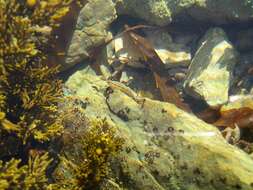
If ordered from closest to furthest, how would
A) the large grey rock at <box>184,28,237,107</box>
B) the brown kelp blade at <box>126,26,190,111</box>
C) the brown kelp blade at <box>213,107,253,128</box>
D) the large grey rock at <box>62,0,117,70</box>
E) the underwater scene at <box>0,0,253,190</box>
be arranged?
the underwater scene at <box>0,0,253,190</box> → the brown kelp blade at <box>213,107,253,128</box> → the large grey rock at <box>62,0,117,70</box> → the large grey rock at <box>184,28,237,107</box> → the brown kelp blade at <box>126,26,190,111</box>

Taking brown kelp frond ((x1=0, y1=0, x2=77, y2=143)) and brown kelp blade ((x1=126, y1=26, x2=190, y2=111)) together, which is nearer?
brown kelp frond ((x1=0, y1=0, x2=77, y2=143))

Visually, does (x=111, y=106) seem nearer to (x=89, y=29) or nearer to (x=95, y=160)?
(x=95, y=160)

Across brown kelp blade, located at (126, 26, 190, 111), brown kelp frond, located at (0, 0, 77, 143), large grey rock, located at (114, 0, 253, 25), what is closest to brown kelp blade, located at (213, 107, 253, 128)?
brown kelp blade, located at (126, 26, 190, 111)

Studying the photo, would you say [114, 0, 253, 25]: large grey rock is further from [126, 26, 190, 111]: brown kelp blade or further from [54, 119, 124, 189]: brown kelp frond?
[54, 119, 124, 189]: brown kelp frond

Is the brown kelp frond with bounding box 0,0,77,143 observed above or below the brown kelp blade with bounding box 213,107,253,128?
above

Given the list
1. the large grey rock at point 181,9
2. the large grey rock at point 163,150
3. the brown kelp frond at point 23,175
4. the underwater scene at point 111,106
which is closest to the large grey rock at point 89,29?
the underwater scene at point 111,106

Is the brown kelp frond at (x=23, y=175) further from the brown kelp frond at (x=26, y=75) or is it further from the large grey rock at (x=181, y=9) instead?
the large grey rock at (x=181, y=9)

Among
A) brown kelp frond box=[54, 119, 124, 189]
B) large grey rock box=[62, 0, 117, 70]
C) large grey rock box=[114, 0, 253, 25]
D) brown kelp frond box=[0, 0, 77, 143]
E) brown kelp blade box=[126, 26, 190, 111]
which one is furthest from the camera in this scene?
large grey rock box=[114, 0, 253, 25]

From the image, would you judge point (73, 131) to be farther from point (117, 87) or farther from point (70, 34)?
point (70, 34)

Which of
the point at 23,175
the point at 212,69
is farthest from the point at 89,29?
the point at 23,175
